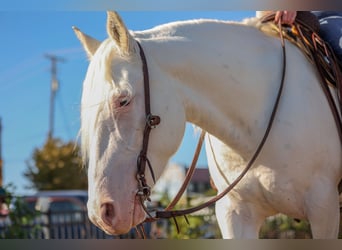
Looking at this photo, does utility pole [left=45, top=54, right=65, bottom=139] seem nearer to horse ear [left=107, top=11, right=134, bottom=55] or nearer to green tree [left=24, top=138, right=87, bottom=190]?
green tree [left=24, top=138, right=87, bottom=190]

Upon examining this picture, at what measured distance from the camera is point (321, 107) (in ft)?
11.5

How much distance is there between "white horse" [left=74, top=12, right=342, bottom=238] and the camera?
296cm

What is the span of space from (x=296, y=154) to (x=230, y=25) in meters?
0.82

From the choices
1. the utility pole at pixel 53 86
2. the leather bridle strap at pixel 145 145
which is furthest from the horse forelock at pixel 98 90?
the utility pole at pixel 53 86

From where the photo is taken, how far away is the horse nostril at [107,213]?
291cm

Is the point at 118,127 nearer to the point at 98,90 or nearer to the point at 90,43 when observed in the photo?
the point at 98,90

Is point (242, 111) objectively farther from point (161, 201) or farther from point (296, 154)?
point (161, 201)

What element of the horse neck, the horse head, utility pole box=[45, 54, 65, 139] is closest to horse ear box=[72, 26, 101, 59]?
the horse head

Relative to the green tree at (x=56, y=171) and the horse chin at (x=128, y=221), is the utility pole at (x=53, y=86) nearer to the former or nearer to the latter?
the green tree at (x=56, y=171)

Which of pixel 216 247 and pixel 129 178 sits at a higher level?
pixel 129 178

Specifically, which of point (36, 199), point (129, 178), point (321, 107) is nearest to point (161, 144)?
point (129, 178)

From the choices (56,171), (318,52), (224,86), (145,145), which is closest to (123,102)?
(145,145)

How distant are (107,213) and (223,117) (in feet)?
2.90

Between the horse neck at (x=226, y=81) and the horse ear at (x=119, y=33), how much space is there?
224 mm
